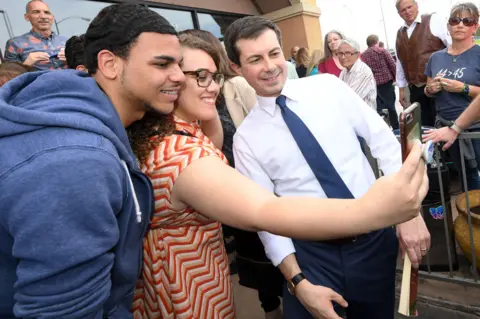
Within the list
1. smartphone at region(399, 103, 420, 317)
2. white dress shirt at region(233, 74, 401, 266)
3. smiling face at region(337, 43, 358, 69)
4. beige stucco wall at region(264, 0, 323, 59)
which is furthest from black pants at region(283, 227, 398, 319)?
beige stucco wall at region(264, 0, 323, 59)

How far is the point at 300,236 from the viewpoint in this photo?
1019mm

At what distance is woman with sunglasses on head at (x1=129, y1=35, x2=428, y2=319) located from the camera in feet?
3.05

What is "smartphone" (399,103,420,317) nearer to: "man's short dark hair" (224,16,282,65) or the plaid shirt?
"man's short dark hair" (224,16,282,65)

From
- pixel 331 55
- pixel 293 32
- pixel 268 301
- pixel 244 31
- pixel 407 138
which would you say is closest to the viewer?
pixel 407 138

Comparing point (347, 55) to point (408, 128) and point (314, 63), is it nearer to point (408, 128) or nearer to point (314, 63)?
point (314, 63)

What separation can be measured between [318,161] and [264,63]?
23.3 inches

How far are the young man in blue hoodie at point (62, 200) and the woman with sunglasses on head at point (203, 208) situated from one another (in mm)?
215

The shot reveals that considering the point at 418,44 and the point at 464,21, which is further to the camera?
the point at 418,44

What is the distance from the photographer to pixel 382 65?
5.95 meters

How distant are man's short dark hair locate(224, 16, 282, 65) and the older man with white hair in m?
2.72

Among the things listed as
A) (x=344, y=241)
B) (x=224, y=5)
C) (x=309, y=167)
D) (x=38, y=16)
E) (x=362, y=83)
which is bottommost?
(x=344, y=241)

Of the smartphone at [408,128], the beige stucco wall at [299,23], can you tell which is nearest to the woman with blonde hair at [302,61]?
the beige stucco wall at [299,23]

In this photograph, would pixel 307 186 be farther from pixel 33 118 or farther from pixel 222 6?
pixel 222 6

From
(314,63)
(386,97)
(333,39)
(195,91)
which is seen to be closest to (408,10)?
(333,39)
